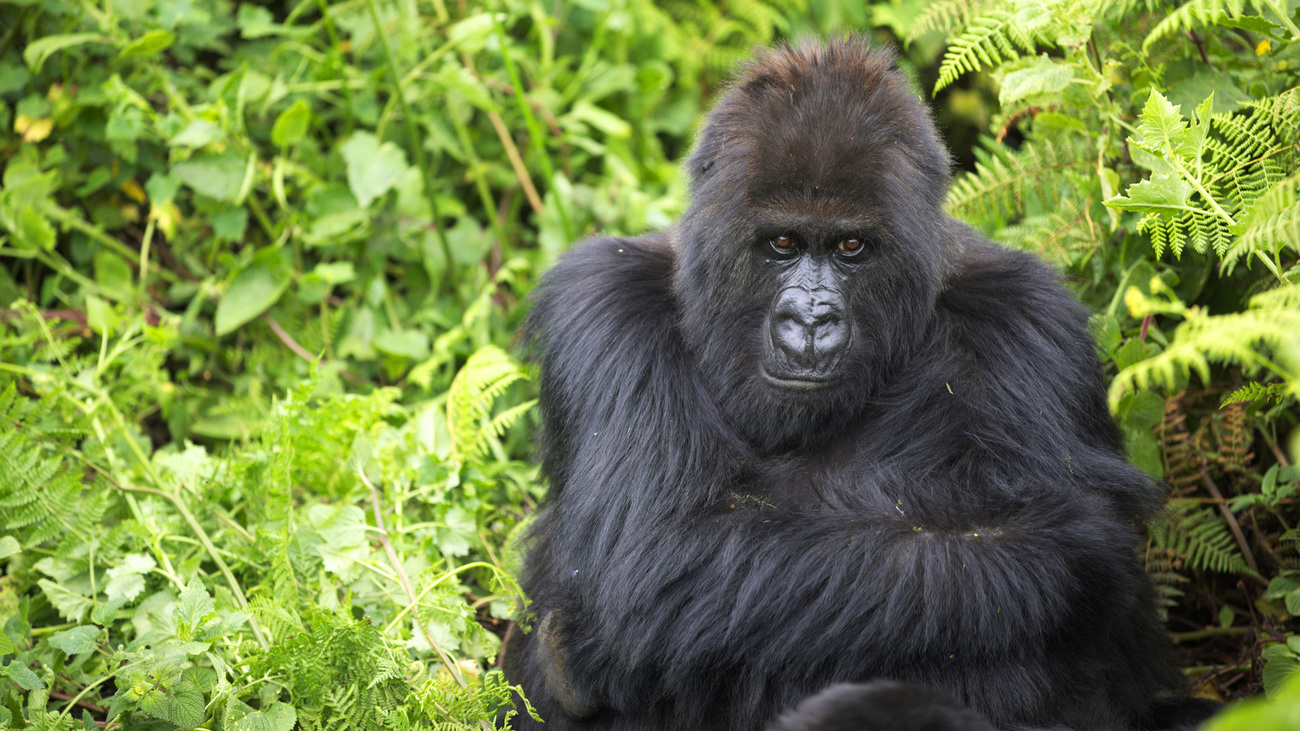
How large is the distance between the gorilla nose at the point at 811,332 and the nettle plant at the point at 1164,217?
0.79 m

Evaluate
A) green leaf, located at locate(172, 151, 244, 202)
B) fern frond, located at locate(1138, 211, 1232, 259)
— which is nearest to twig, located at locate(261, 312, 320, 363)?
green leaf, located at locate(172, 151, 244, 202)

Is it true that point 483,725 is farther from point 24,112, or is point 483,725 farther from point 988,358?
point 24,112

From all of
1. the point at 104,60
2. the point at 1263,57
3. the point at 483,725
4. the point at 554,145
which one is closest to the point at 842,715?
the point at 483,725

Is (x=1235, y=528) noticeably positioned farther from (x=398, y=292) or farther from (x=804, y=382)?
(x=398, y=292)

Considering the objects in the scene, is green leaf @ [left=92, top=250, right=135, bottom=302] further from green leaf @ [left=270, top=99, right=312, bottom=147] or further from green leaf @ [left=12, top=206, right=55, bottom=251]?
green leaf @ [left=270, top=99, right=312, bottom=147]

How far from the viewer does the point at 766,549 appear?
2658 millimetres

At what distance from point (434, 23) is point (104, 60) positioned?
157cm

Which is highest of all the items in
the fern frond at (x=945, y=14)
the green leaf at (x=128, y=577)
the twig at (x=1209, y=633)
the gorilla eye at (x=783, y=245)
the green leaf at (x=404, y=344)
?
the fern frond at (x=945, y=14)

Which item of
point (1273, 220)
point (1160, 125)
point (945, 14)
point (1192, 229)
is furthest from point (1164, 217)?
point (945, 14)

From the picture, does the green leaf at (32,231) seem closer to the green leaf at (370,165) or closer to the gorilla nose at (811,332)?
the green leaf at (370,165)

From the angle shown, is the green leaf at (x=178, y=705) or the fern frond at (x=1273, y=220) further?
the green leaf at (x=178, y=705)

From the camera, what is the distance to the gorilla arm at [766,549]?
101 inches

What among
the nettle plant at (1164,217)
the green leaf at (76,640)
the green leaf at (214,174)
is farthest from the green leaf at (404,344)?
the nettle plant at (1164,217)

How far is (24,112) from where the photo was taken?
473 cm
